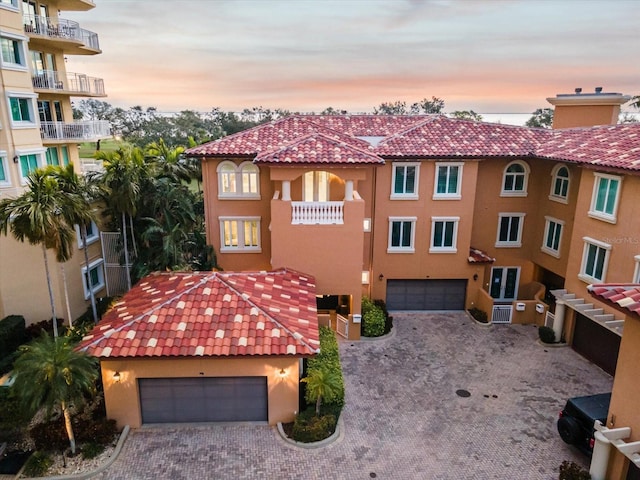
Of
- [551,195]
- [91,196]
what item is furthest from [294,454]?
[551,195]

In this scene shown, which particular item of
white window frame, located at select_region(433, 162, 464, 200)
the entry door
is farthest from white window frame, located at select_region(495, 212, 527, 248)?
white window frame, located at select_region(433, 162, 464, 200)

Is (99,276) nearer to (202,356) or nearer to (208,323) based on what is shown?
(208,323)

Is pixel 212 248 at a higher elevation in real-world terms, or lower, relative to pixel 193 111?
lower

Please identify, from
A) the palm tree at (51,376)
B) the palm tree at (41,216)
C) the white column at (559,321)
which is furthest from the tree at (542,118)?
the palm tree at (51,376)

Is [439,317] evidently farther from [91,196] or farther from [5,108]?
[5,108]

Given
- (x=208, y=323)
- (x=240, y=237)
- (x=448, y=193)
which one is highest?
(x=448, y=193)

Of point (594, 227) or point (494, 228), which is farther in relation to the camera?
point (494, 228)

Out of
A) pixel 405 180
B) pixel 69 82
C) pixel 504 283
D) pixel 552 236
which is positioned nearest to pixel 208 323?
pixel 405 180
